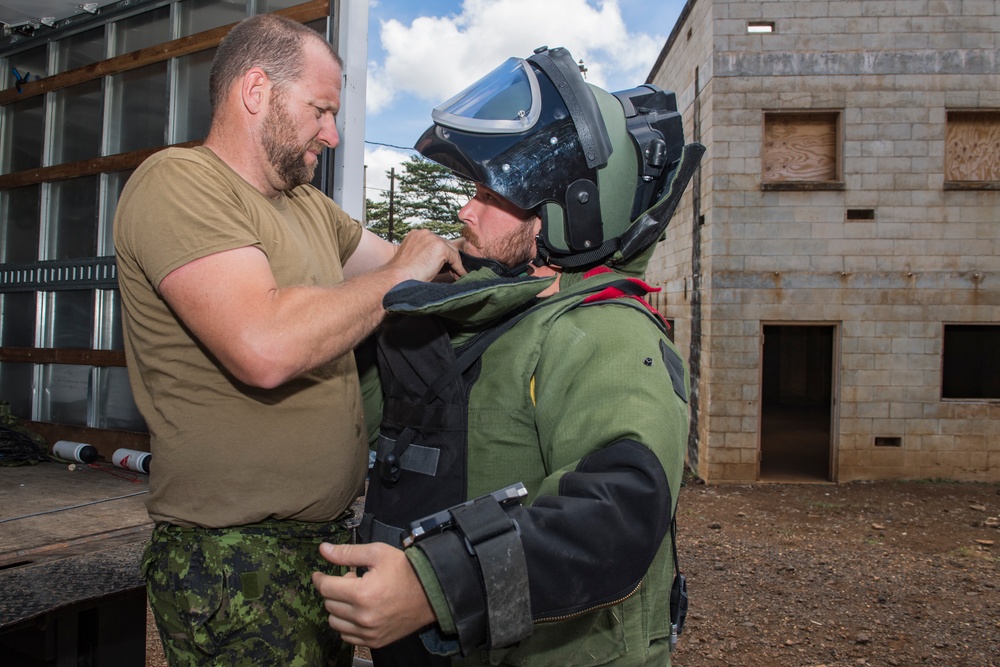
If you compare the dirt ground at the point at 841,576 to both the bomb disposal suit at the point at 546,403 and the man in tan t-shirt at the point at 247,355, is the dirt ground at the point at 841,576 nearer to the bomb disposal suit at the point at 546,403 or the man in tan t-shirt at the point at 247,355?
the man in tan t-shirt at the point at 247,355

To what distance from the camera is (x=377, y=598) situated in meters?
1.13

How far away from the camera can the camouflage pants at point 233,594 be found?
1861mm

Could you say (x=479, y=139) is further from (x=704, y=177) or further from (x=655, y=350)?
(x=704, y=177)

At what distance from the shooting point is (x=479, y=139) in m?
1.75

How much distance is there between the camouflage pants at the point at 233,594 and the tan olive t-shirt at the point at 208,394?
0.20 feet

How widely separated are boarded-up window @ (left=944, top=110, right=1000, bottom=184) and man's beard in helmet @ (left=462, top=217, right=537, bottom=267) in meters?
11.8

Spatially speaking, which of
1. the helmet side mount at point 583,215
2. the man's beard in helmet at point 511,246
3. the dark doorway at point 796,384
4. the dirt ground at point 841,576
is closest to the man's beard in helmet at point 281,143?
the man's beard in helmet at point 511,246

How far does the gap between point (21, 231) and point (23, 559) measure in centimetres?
280

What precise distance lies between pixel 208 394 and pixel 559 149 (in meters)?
1.04

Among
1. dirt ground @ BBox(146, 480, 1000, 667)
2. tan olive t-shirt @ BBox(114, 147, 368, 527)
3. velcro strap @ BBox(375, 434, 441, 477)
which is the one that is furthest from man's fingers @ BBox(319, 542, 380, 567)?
dirt ground @ BBox(146, 480, 1000, 667)

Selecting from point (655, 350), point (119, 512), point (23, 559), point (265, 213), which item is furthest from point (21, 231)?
point (655, 350)

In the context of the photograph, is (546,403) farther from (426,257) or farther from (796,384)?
(796,384)

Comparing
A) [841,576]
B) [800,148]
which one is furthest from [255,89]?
[800,148]

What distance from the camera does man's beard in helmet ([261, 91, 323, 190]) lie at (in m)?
2.02
